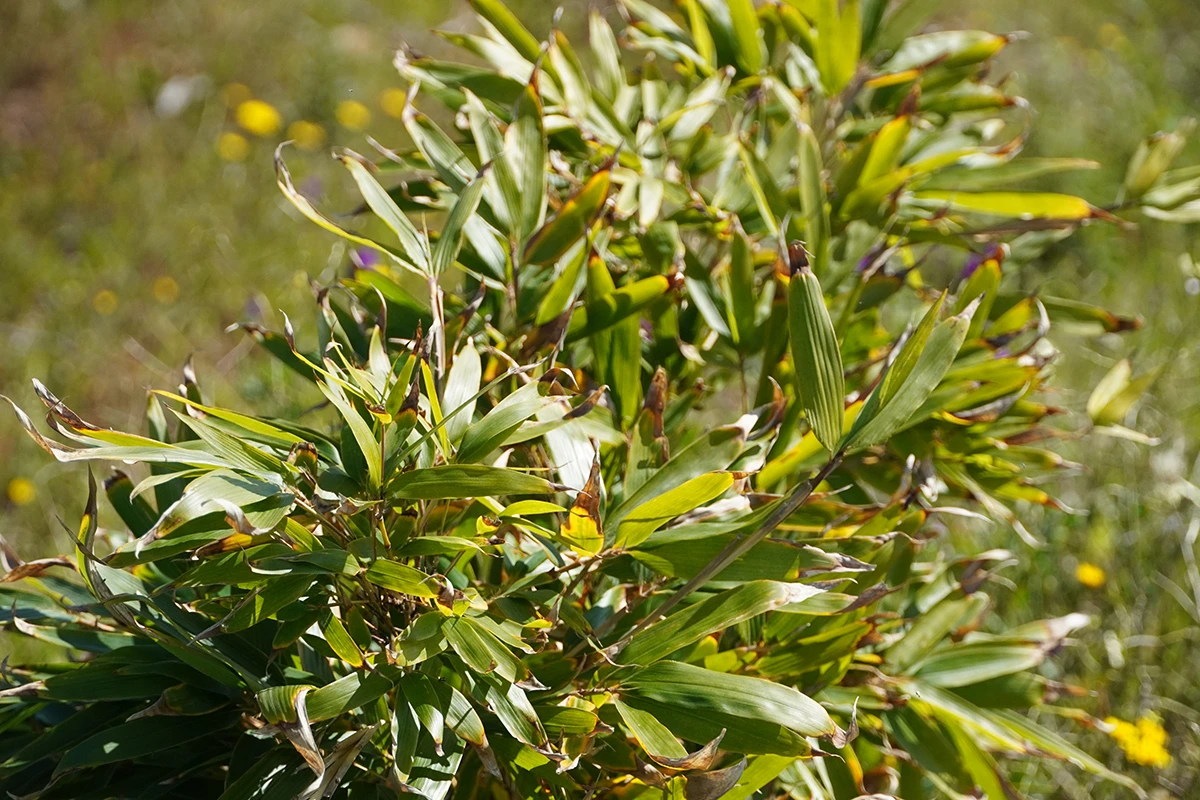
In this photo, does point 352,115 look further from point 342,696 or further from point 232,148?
point 342,696

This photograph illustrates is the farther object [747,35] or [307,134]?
[307,134]

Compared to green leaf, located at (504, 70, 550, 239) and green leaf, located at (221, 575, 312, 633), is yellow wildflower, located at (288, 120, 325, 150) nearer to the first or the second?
green leaf, located at (504, 70, 550, 239)

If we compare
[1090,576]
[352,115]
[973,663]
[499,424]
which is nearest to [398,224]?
[499,424]

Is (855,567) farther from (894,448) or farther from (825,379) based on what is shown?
(894,448)

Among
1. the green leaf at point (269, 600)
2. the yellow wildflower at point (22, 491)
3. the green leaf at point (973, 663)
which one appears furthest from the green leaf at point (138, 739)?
the yellow wildflower at point (22, 491)

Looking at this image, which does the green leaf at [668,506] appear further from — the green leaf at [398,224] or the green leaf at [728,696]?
the green leaf at [398,224]
